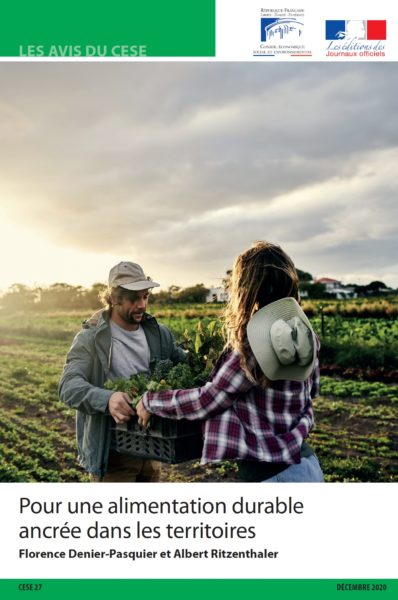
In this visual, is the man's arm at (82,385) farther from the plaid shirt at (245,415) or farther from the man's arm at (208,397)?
the plaid shirt at (245,415)

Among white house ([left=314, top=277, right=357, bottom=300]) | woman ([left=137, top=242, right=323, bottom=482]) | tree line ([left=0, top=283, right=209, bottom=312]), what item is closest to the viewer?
woman ([left=137, top=242, right=323, bottom=482])

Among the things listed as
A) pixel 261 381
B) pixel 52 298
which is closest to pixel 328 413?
pixel 261 381

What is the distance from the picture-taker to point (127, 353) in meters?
3.12

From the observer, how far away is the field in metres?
6.30

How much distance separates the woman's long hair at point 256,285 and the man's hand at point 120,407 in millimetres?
593

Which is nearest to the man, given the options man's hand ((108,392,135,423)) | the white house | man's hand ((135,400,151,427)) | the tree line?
man's hand ((108,392,135,423))

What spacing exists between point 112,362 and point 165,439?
0.63m

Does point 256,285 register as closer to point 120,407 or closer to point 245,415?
point 245,415

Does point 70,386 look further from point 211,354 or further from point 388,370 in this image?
point 388,370

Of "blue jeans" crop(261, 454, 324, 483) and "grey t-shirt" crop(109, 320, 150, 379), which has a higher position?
"grey t-shirt" crop(109, 320, 150, 379)

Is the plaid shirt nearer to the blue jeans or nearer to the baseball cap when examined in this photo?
the blue jeans

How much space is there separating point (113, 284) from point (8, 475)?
12.0ft

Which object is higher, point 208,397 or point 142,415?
point 208,397
